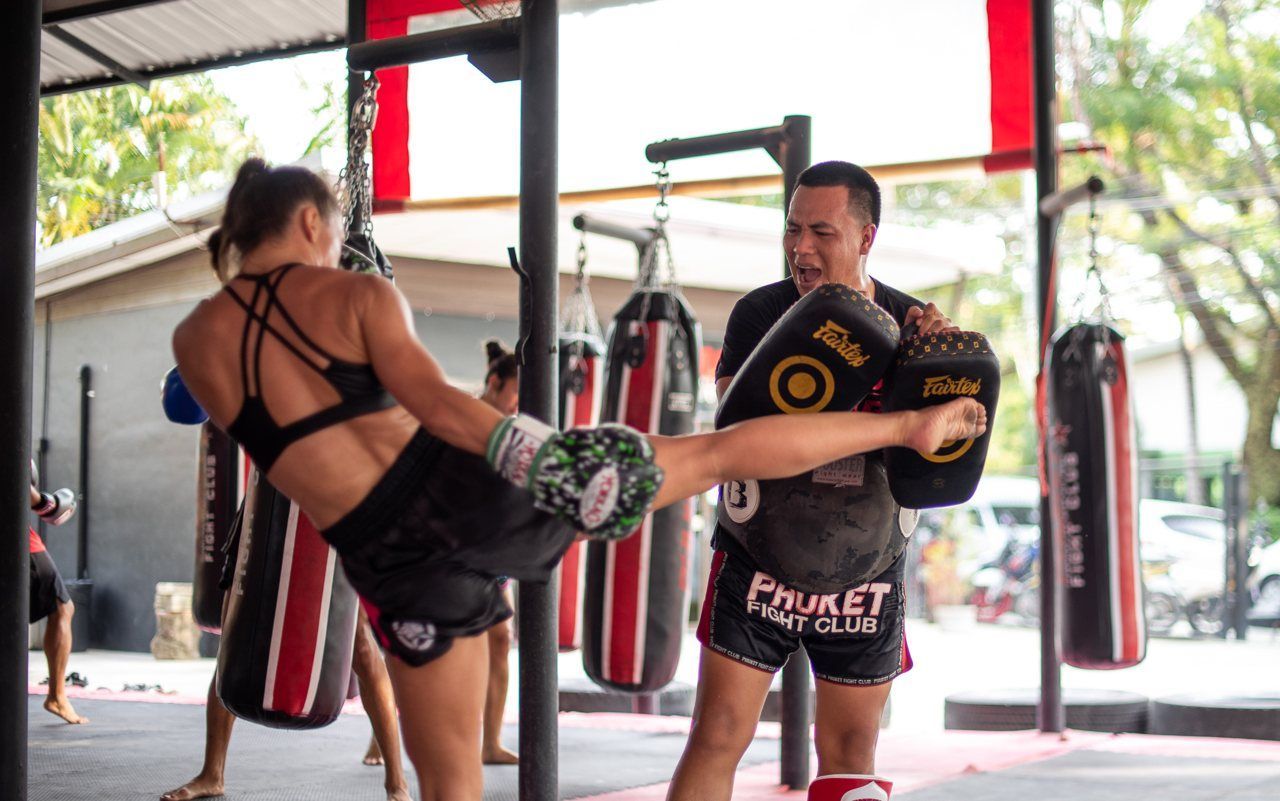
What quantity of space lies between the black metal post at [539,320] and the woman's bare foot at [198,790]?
136 cm

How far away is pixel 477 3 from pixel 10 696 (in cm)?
216

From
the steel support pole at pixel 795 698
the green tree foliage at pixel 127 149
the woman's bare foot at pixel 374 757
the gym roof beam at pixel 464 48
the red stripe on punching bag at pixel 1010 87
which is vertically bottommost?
the woman's bare foot at pixel 374 757

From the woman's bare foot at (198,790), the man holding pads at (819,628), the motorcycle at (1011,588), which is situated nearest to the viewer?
the man holding pads at (819,628)

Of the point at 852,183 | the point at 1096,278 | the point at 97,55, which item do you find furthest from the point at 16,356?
the point at 1096,278

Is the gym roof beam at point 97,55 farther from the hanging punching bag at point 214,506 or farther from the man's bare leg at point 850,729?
the man's bare leg at point 850,729

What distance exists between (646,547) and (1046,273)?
7.33 ft

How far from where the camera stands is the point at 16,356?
329cm

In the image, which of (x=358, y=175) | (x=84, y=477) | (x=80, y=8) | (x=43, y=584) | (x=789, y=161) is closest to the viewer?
(x=358, y=175)

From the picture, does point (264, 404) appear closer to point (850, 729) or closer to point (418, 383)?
point (418, 383)

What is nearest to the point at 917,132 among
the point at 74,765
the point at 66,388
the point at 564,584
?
the point at 564,584

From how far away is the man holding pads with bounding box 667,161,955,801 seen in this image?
2.56 metres

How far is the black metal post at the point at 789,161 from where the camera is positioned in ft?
14.1

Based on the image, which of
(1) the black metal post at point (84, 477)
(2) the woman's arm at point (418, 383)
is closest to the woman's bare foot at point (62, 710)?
(2) the woman's arm at point (418, 383)

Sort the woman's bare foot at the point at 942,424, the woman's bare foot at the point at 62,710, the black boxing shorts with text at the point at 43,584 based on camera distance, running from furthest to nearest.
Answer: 1. the woman's bare foot at the point at 62,710
2. the black boxing shorts with text at the point at 43,584
3. the woman's bare foot at the point at 942,424
